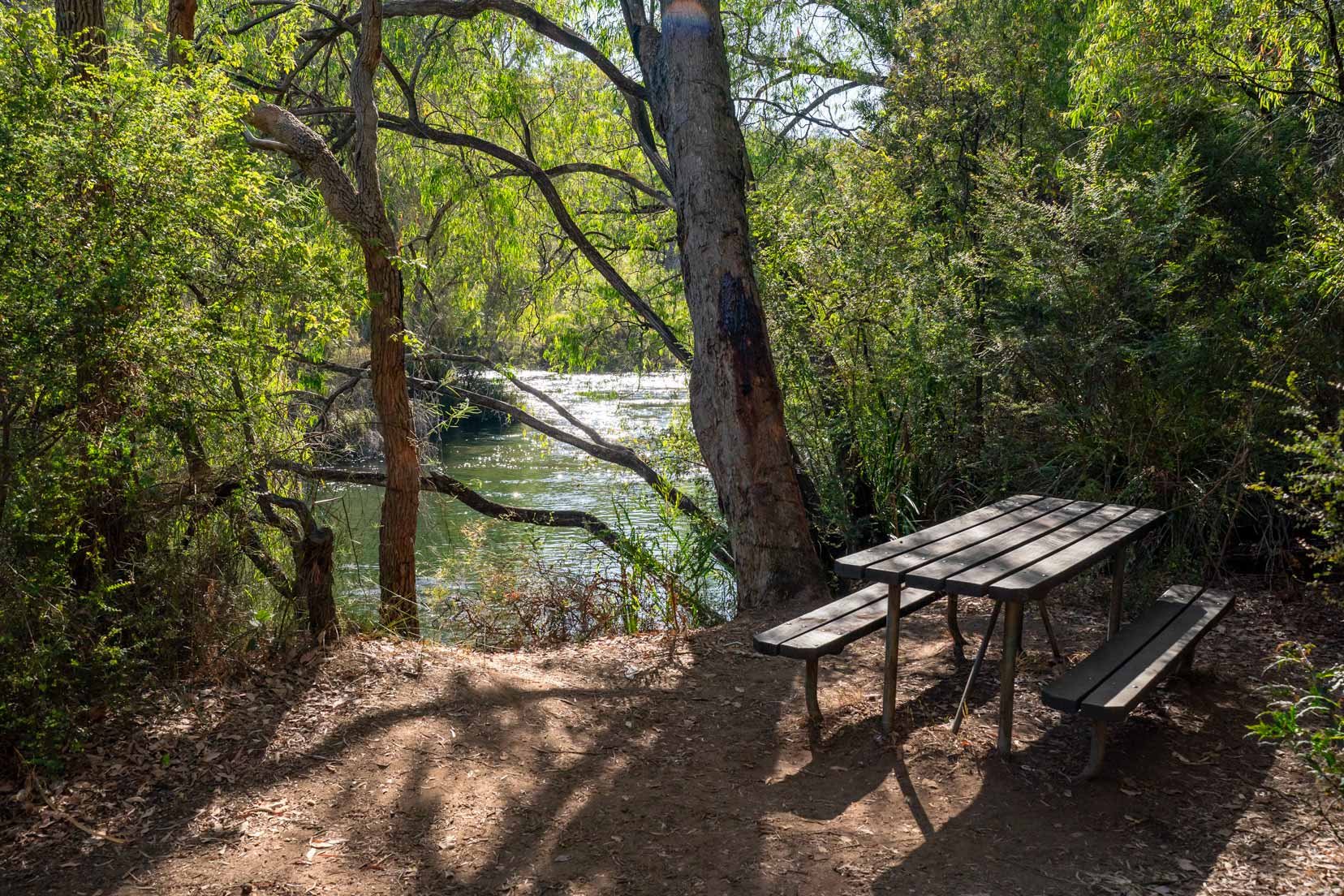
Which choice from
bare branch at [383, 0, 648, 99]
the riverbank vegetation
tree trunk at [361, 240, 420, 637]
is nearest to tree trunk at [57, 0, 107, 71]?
the riverbank vegetation

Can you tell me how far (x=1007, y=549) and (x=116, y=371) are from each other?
3.43 meters

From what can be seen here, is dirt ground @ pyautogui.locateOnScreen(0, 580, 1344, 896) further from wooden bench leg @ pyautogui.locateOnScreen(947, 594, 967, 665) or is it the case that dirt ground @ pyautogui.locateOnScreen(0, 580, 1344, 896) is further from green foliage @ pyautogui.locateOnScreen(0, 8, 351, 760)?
green foliage @ pyautogui.locateOnScreen(0, 8, 351, 760)

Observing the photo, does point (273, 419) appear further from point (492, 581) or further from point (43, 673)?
point (492, 581)

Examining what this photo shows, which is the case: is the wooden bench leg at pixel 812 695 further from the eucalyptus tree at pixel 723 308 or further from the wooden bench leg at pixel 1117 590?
the eucalyptus tree at pixel 723 308

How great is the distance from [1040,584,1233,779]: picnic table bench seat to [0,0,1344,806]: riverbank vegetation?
0.56m

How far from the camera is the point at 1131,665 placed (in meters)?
3.58

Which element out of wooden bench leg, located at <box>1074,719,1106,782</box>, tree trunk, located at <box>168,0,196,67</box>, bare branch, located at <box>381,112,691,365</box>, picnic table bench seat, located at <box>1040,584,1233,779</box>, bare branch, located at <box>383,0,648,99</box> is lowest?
wooden bench leg, located at <box>1074,719,1106,782</box>

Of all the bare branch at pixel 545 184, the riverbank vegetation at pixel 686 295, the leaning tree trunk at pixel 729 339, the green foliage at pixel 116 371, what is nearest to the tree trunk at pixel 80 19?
the riverbank vegetation at pixel 686 295

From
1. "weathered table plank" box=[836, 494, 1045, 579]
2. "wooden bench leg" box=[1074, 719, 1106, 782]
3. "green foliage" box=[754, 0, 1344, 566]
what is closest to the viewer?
"wooden bench leg" box=[1074, 719, 1106, 782]

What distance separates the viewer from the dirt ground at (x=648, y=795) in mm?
3051

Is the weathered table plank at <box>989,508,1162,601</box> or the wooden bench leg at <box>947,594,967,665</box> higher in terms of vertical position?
the weathered table plank at <box>989,508,1162,601</box>

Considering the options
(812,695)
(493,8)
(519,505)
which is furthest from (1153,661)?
(519,505)

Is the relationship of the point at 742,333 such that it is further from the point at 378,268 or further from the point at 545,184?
the point at 545,184

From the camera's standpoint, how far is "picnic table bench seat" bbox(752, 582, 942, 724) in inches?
Answer: 148
